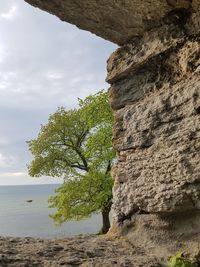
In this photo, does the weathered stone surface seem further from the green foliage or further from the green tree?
the green tree

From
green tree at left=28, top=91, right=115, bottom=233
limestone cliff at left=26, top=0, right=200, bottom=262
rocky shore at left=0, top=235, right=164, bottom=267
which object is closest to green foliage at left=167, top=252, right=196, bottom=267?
rocky shore at left=0, top=235, right=164, bottom=267

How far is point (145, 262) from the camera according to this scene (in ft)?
18.0

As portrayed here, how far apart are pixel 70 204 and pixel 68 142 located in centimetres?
574

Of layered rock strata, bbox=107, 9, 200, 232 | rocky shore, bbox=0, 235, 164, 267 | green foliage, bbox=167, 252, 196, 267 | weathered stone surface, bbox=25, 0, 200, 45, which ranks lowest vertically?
green foliage, bbox=167, 252, 196, 267

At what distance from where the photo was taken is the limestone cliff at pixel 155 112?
223 inches

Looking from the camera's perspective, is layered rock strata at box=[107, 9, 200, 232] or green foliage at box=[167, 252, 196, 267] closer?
green foliage at box=[167, 252, 196, 267]

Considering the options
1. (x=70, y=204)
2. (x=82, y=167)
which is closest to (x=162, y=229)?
(x=70, y=204)

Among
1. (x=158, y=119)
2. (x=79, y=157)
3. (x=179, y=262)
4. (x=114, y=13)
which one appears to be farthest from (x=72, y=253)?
(x=79, y=157)

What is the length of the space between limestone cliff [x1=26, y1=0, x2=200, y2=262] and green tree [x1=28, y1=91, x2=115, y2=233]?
19062mm

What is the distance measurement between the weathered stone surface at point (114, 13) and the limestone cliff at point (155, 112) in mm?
15

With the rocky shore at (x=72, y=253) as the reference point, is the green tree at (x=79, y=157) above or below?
above

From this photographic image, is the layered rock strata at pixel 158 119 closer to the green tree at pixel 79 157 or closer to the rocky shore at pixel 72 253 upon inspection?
the rocky shore at pixel 72 253

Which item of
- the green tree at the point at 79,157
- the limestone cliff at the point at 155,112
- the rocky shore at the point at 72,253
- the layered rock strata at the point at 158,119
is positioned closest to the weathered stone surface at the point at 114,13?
the limestone cliff at the point at 155,112

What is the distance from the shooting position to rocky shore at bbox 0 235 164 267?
17.0 ft
